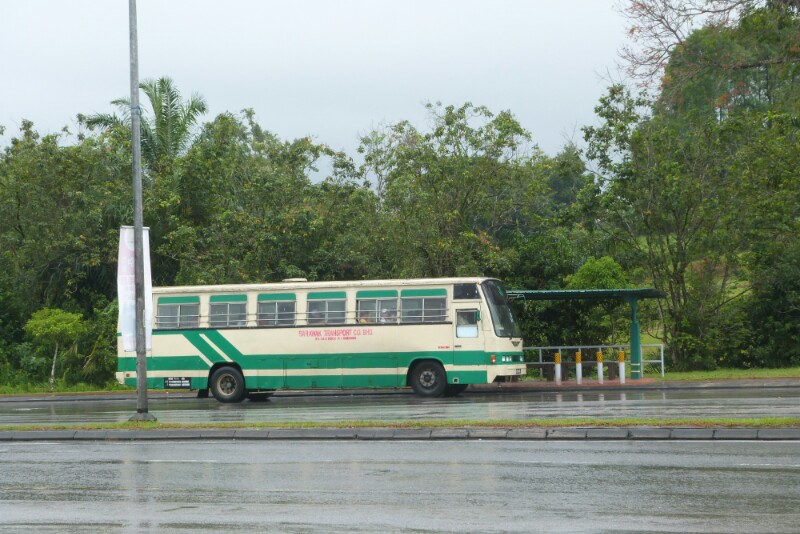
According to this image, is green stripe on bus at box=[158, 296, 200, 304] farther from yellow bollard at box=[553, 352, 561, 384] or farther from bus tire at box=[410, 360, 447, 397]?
yellow bollard at box=[553, 352, 561, 384]

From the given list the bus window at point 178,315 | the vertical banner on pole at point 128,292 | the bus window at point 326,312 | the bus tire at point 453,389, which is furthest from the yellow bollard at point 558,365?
the vertical banner on pole at point 128,292

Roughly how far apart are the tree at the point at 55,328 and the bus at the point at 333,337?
797 centimetres

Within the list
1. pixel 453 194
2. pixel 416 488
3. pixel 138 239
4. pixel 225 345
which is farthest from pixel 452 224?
pixel 416 488

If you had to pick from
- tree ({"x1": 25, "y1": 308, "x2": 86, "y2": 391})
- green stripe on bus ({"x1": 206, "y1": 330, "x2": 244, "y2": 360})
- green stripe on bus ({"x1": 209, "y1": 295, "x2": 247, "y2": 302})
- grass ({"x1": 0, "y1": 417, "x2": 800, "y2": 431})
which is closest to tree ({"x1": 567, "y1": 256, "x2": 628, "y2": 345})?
green stripe on bus ({"x1": 209, "y1": 295, "x2": 247, "y2": 302})

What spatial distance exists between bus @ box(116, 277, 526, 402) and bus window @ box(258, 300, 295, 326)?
0.03m

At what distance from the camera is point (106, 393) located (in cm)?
3431

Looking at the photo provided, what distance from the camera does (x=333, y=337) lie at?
2773 cm

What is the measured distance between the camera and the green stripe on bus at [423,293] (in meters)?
27.5

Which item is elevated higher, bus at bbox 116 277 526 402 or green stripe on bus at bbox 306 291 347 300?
green stripe on bus at bbox 306 291 347 300

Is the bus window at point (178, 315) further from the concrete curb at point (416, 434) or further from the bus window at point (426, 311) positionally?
the concrete curb at point (416, 434)

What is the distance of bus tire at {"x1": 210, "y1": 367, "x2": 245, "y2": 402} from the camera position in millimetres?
28234

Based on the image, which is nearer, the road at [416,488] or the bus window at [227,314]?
the road at [416,488]

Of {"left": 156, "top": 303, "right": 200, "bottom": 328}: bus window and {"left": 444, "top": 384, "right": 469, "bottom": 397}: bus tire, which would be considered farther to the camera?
{"left": 156, "top": 303, "right": 200, "bottom": 328}: bus window

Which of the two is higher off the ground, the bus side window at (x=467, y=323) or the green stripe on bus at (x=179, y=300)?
the green stripe on bus at (x=179, y=300)
